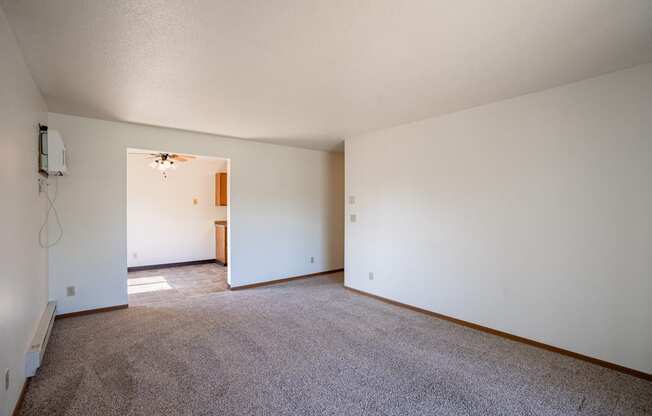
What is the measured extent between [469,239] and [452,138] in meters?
1.18

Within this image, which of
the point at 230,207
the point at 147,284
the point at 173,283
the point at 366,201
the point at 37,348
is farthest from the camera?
the point at 173,283

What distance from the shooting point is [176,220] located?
703 cm

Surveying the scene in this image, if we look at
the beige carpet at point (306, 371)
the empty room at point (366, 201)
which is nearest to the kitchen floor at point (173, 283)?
the empty room at point (366, 201)

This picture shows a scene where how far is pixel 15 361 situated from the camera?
2.04 m

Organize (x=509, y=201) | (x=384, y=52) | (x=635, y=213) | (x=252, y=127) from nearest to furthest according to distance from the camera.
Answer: (x=384, y=52), (x=635, y=213), (x=509, y=201), (x=252, y=127)

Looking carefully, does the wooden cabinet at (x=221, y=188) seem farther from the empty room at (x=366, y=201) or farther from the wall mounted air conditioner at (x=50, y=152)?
the wall mounted air conditioner at (x=50, y=152)

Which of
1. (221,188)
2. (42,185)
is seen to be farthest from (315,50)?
(221,188)

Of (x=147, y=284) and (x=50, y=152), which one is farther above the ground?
(x=50, y=152)

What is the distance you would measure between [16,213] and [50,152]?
129 centimetres

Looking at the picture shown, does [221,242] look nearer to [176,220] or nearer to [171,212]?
[176,220]

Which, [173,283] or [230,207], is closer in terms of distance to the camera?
[230,207]

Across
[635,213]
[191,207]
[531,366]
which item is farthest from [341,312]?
[191,207]

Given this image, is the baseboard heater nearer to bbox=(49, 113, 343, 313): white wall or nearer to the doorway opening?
bbox=(49, 113, 343, 313): white wall

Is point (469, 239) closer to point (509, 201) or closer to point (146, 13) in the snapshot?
point (509, 201)
